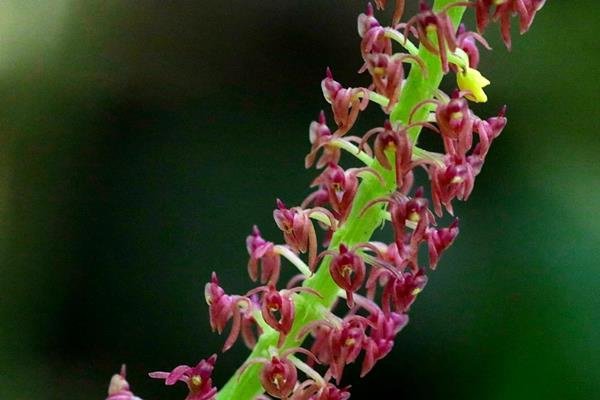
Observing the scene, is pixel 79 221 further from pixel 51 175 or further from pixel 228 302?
pixel 228 302

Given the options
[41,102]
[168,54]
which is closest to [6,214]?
[41,102]

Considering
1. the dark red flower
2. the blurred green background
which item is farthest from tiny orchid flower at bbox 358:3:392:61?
the blurred green background

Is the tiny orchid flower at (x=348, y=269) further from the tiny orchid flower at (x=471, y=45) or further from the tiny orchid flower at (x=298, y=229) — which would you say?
the tiny orchid flower at (x=471, y=45)

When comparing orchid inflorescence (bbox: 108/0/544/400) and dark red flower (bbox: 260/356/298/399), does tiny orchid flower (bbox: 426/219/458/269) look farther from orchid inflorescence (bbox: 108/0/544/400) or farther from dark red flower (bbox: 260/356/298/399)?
dark red flower (bbox: 260/356/298/399)

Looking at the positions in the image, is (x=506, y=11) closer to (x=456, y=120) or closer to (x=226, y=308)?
(x=456, y=120)

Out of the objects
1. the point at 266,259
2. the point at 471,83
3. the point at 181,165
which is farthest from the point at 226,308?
the point at 181,165

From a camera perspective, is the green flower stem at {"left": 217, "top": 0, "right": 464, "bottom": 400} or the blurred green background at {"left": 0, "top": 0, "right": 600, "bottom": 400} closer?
the green flower stem at {"left": 217, "top": 0, "right": 464, "bottom": 400}
